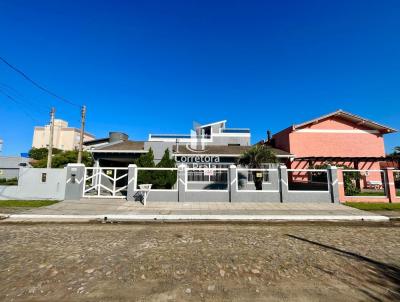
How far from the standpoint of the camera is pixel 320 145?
913 inches

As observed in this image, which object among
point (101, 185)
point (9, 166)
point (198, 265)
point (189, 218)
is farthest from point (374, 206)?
point (9, 166)

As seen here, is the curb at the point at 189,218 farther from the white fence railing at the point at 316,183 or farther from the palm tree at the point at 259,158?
the palm tree at the point at 259,158

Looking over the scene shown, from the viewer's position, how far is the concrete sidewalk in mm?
9281

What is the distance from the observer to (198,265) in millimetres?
4371

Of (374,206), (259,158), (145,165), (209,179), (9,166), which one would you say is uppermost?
(9,166)

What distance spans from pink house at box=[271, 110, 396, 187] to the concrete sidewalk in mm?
11737

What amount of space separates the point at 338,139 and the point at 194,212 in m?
20.3

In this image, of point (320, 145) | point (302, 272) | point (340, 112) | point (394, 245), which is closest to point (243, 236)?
point (302, 272)

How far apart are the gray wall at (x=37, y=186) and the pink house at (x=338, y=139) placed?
19.7 metres

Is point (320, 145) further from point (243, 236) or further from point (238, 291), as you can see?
point (238, 291)

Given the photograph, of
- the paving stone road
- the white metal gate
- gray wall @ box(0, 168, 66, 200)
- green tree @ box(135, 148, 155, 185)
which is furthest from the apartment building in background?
the paving stone road

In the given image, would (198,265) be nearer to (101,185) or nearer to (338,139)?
(101,185)

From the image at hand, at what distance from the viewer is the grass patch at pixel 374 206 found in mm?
11188

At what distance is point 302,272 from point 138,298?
2906 millimetres
